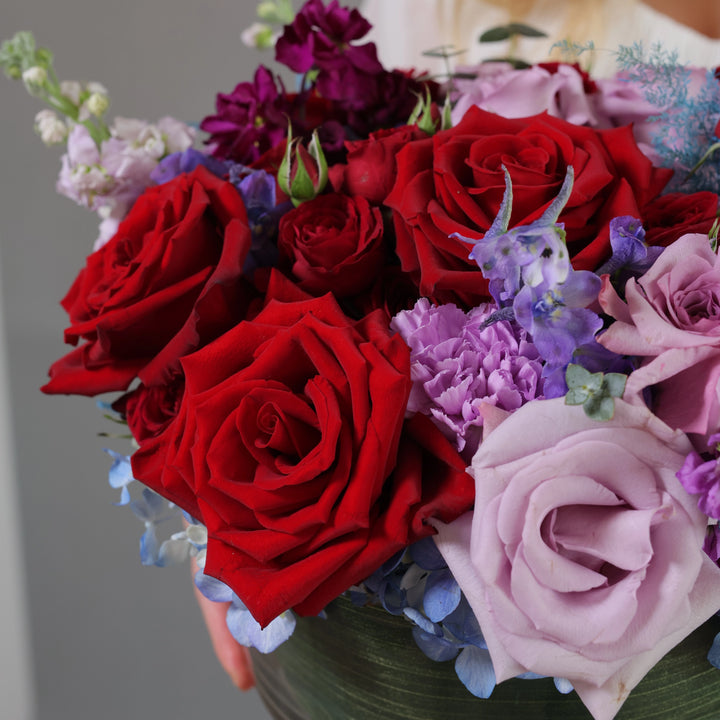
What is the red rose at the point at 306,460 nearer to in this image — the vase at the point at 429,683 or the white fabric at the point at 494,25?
the vase at the point at 429,683

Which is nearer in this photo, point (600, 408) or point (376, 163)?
point (600, 408)

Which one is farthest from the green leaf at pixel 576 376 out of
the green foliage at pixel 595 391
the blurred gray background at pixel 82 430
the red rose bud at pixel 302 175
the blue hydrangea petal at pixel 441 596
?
the blurred gray background at pixel 82 430

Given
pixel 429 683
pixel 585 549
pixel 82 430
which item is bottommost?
pixel 82 430

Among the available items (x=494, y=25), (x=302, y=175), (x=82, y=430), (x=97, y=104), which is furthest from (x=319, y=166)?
(x=82, y=430)

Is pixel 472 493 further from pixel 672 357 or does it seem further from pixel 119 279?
pixel 119 279

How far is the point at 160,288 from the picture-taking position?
424mm

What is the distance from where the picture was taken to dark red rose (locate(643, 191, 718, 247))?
0.38 meters

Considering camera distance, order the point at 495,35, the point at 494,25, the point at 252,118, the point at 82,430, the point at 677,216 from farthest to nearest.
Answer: the point at 82,430
the point at 494,25
the point at 495,35
the point at 252,118
the point at 677,216

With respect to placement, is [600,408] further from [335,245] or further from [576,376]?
[335,245]

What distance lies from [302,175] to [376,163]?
45 millimetres

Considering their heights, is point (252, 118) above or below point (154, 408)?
above

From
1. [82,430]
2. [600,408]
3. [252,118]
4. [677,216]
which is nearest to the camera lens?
[600,408]

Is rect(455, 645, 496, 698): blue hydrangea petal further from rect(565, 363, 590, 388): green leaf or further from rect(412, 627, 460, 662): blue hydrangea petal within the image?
rect(565, 363, 590, 388): green leaf

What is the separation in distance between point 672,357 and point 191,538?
257 millimetres
